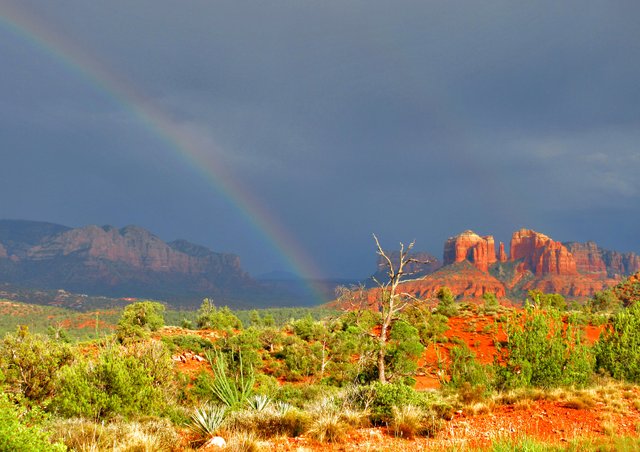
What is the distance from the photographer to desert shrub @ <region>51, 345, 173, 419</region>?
1222 centimetres


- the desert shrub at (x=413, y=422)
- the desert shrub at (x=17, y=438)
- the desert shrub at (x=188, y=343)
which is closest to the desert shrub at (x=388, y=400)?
the desert shrub at (x=413, y=422)

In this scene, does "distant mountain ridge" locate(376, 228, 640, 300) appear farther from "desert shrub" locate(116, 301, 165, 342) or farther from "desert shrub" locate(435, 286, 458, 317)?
"desert shrub" locate(116, 301, 165, 342)

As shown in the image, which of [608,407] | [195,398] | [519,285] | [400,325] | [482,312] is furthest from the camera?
[519,285]

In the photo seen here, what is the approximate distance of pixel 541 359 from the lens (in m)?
15.2

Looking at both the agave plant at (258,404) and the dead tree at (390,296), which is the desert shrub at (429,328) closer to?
the dead tree at (390,296)

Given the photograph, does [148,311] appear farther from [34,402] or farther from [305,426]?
[305,426]

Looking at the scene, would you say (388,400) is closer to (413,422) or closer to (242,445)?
(413,422)

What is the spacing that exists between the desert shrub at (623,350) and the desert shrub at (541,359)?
2.30m

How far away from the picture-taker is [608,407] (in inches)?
433

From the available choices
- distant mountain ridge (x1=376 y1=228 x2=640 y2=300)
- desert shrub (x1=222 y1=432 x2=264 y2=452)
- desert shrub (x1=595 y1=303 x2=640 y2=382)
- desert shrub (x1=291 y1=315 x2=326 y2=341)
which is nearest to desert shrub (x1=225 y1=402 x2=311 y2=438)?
desert shrub (x1=222 y1=432 x2=264 y2=452)

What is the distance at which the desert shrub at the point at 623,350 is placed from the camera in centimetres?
1656

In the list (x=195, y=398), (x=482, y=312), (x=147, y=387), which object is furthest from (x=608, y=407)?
(x=482, y=312)

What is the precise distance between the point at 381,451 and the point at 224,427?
3645mm

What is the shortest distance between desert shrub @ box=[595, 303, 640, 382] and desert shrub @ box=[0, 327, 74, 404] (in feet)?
74.5
